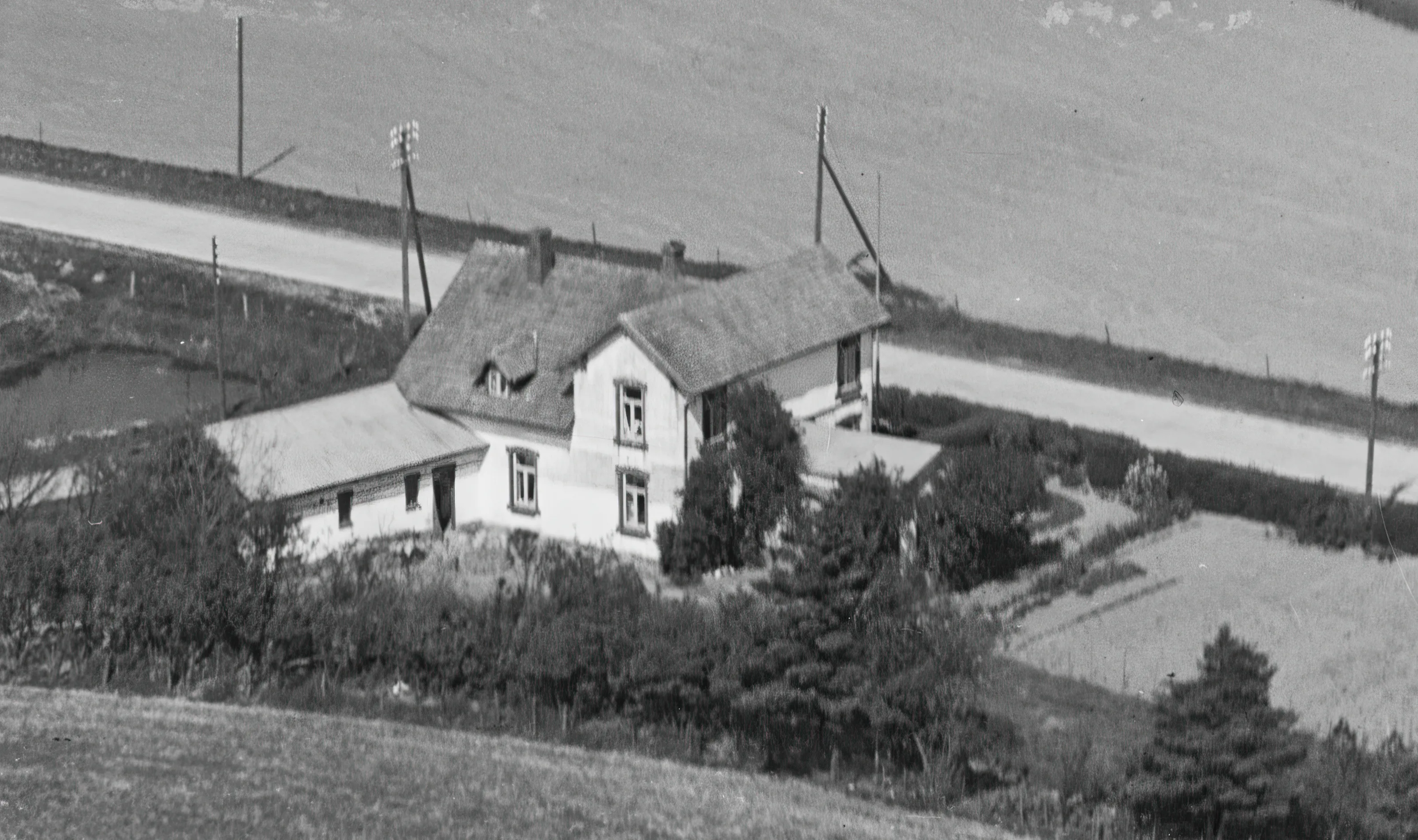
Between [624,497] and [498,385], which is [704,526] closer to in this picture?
[624,497]

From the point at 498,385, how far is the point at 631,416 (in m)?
3.48

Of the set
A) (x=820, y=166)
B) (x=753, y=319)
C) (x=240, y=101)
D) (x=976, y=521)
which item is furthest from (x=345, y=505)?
(x=240, y=101)

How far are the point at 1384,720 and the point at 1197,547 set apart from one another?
9267 millimetres

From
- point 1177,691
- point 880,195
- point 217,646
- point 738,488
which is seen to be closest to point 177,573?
point 217,646

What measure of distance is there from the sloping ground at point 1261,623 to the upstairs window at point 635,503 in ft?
28.1

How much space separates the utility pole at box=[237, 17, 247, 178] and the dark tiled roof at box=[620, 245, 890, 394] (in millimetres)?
30332

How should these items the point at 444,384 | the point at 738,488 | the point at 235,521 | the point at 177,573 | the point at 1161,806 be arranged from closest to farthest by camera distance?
the point at 1161,806
the point at 177,573
the point at 235,521
the point at 738,488
the point at 444,384

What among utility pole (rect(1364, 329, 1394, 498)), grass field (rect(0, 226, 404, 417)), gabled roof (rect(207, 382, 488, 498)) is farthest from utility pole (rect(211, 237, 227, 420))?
utility pole (rect(1364, 329, 1394, 498))

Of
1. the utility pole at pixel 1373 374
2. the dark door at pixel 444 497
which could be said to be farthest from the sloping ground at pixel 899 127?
the dark door at pixel 444 497

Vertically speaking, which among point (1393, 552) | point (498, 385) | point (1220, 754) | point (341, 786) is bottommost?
point (341, 786)

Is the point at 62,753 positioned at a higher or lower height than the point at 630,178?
lower

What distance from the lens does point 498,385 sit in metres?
60.2

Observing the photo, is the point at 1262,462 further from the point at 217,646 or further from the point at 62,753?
the point at 62,753

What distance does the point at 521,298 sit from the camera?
6156 cm
